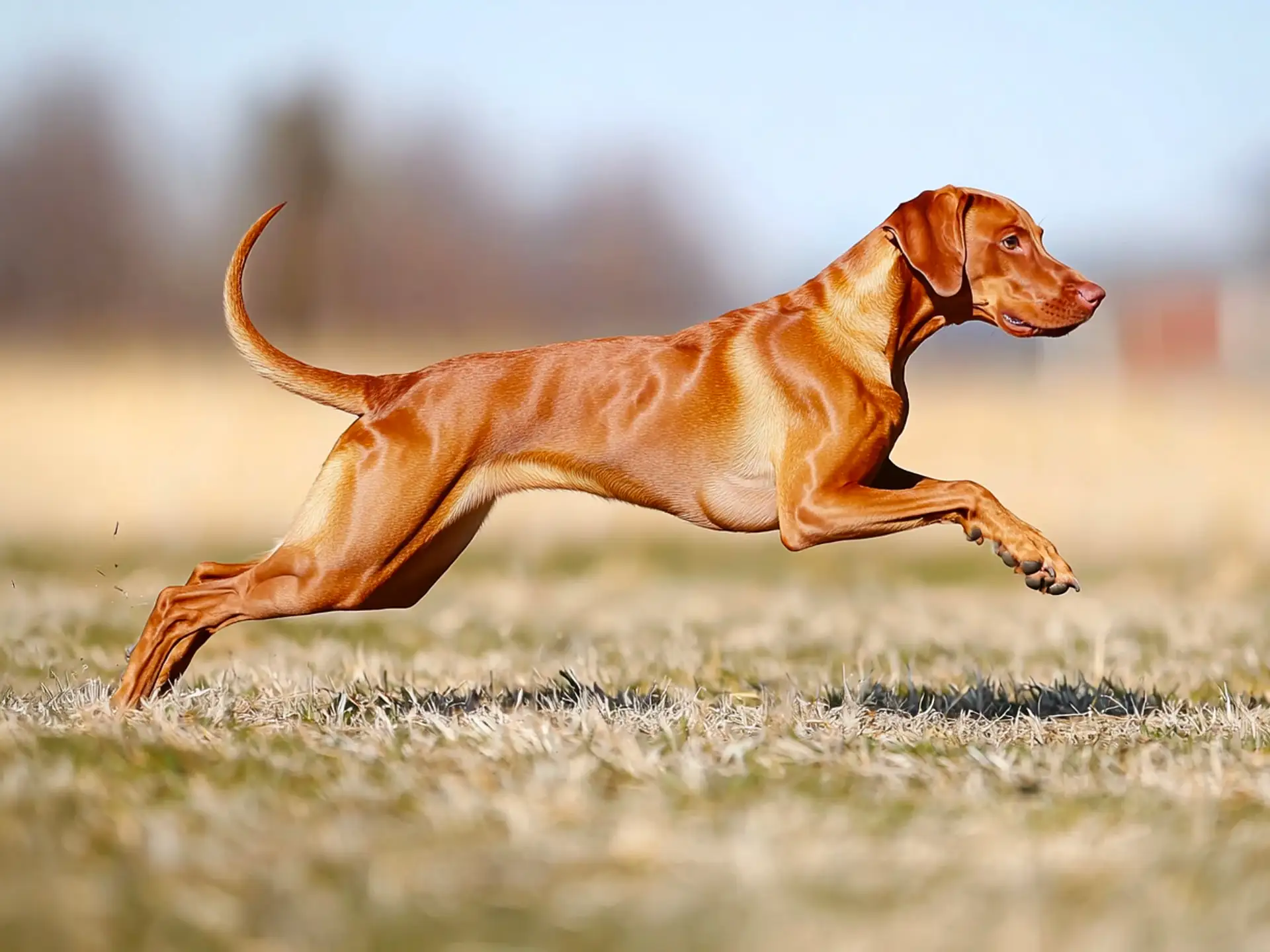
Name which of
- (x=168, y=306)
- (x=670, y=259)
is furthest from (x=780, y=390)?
(x=670, y=259)

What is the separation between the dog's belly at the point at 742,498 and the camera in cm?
529

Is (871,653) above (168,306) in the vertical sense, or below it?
below

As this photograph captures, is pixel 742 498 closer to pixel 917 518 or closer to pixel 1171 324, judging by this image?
pixel 917 518

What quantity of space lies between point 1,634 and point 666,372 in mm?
3538

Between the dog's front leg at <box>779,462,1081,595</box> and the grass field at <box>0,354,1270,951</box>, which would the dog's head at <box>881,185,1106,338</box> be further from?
the grass field at <box>0,354,1270,951</box>

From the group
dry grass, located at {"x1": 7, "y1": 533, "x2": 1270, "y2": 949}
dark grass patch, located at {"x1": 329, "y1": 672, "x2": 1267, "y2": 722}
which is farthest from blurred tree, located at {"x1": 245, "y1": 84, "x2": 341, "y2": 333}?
dark grass patch, located at {"x1": 329, "y1": 672, "x2": 1267, "y2": 722}

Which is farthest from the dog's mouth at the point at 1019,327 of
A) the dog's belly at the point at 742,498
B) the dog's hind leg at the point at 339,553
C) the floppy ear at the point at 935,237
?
the dog's hind leg at the point at 339,553

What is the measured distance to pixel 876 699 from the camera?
5.56 meters

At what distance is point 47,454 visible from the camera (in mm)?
13125

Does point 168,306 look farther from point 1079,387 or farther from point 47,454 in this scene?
point 1079,387

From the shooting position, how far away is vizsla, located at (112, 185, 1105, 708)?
508cm

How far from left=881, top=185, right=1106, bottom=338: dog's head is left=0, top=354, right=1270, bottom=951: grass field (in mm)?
1381

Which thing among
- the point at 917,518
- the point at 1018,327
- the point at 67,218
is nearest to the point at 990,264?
the point at 1018,327

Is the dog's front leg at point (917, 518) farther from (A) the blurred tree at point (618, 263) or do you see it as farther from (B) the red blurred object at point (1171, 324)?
(B) the red blurred object at point (1171, 324)
